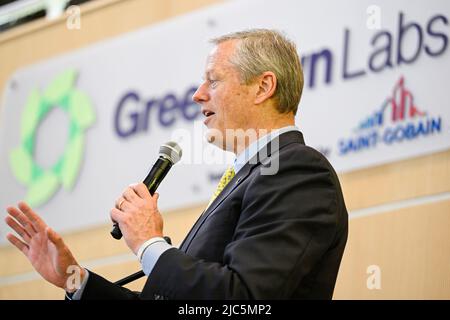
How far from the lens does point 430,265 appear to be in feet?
8.41

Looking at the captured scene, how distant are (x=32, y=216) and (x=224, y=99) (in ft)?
1.83

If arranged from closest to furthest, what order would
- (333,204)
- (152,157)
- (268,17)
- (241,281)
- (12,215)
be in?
(241,281) → (333,204) → (12,215) → (268,17) → (152,157)

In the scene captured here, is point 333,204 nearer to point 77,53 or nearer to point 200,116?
point 200,116

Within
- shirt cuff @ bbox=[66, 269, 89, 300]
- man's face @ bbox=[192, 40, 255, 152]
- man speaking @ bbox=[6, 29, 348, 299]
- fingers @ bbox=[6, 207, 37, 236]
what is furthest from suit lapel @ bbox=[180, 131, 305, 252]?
fingers @ bbox=[6, 207, 37, 236]

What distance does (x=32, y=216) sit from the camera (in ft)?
6.00

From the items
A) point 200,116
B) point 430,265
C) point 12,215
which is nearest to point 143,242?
point 12,215

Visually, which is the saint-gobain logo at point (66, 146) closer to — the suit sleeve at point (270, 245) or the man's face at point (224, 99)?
the man's face at point (224, 99)

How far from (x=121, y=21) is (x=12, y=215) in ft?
6.96

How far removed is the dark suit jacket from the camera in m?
1.56

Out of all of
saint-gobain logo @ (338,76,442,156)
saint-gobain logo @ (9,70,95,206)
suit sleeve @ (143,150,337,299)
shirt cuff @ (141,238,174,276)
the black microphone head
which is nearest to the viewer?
suit sleeve @ (143,150,337,299)

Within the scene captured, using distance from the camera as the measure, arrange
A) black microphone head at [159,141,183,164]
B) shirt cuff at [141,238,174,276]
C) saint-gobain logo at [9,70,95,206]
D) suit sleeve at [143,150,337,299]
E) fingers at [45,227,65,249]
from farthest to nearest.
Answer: saint-gobain logo at [9,70,95,206], black microphone head at [159,141,183,164], fingers at [45,227,65,249], shirt cuff at [141,238,174,276], suit sleeve at [143,150,337,299]

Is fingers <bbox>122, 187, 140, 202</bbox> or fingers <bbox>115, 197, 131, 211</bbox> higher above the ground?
fingers <bbox>122, 187, 140, 202</bbox>

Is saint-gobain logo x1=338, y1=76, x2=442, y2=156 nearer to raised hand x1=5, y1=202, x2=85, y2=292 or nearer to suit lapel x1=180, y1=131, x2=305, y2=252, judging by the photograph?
suit lapel x1=180, y1=131, x2=305, y2=252

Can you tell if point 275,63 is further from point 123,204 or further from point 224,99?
point 123,204
